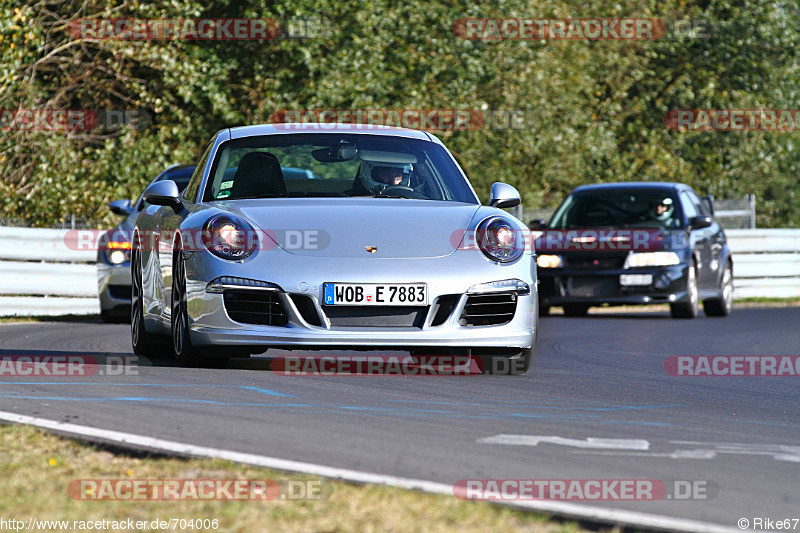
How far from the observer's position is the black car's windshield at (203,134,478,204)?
340 inches

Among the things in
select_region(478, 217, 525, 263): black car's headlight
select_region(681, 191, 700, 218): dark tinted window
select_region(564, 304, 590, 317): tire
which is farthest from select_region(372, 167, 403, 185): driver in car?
select_region(564, 304, 590, 317): tire

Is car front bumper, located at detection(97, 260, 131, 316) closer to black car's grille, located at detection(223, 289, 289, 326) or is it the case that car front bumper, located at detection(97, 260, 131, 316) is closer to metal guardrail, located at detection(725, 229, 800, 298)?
black car's grille, located at detection(223, 289, 289, 326)

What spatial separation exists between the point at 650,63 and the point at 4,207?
22.7m

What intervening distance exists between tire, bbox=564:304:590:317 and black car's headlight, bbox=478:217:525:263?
33.6 ft

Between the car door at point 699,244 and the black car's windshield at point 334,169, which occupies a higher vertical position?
the black car's windshield at point 334,169

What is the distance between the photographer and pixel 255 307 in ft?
25.2

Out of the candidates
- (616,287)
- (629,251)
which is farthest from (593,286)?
(629,251)

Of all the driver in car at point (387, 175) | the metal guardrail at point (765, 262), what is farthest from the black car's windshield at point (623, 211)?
the driver in car at point (387, 175)

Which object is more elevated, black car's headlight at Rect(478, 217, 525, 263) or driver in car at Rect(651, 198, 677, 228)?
black car's headlight at Rect(478, 217, 525, 263)

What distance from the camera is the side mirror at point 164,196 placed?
847 centimetres

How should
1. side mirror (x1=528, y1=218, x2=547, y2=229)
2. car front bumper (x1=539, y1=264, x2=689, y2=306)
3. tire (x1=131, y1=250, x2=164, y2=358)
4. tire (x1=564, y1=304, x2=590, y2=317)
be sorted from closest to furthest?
tire (x1=131, y1=250, x2=164, y2=358), car front bumper (x1=539, y1=264, x2=689, y2=306), side mirror (x1=528, y1=218, x2=547, y2=229), tire (x1=564, y1=304, x2=590, y2=317)

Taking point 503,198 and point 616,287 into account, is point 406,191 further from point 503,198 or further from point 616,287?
point 616,287

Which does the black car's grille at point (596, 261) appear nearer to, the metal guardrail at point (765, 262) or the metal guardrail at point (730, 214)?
the metal guardrail at point (765, 262)

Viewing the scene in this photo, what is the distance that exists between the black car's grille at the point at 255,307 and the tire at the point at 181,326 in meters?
0.38
